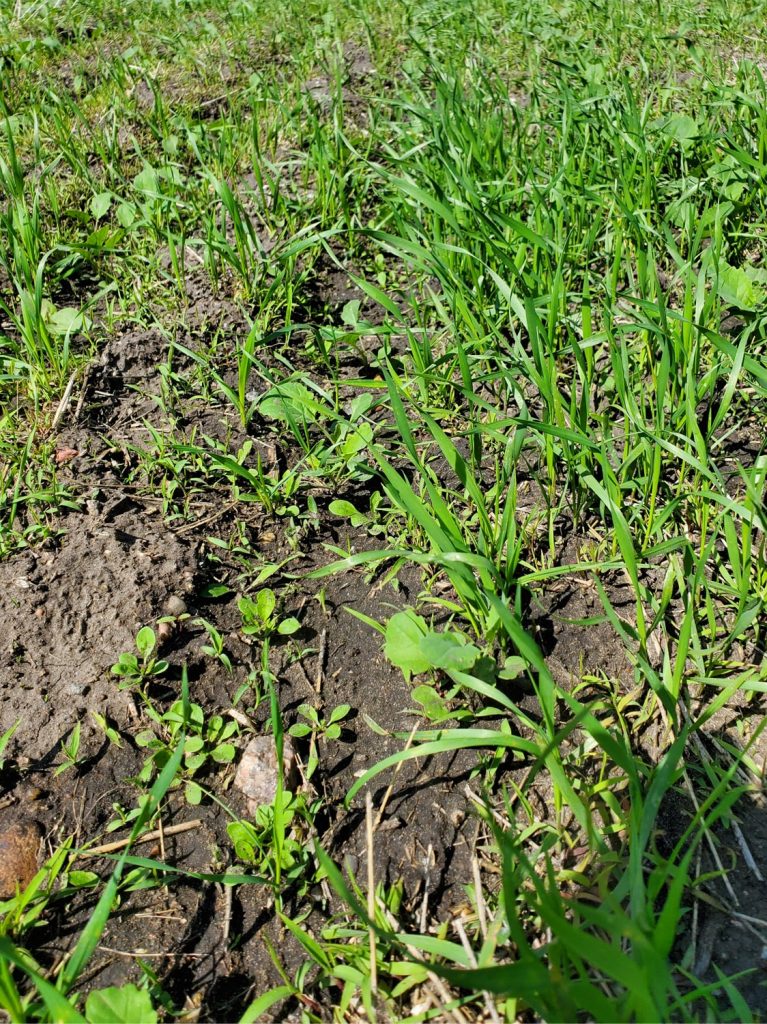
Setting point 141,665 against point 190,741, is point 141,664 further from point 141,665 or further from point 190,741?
point 190,741

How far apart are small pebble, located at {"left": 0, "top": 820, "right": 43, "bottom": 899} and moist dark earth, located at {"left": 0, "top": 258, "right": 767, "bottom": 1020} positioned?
3 cm

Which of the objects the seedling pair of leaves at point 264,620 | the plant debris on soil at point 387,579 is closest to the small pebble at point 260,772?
the plant debris on soil at point 387,579

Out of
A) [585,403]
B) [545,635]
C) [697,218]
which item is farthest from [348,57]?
[545,635]

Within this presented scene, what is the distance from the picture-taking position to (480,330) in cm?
222

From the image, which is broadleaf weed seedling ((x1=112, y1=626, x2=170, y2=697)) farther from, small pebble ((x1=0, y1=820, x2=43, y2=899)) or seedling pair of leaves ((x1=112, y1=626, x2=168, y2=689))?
small pebble ((x1=0, y1=820, x2=43, y2=899))

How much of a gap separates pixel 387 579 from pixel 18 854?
2.80 feet

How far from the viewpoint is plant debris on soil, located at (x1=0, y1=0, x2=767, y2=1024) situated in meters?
1.29

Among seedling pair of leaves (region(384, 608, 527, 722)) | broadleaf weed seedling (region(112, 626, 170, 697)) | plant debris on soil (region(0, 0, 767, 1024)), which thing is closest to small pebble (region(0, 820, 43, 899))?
plant debris on soil (region(0, 0, 767, 1024))

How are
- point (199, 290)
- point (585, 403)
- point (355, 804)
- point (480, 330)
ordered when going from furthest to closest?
point (199, 290)
point (480, 330)
point (585, 403)
point (355, 804)

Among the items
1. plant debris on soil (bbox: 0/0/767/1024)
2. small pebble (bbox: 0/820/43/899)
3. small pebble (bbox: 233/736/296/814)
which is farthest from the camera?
small pebble (bbox: 233/736/296/814)

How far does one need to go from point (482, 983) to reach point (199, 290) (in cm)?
215

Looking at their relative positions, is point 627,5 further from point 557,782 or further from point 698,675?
point 557,782

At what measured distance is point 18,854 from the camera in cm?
144

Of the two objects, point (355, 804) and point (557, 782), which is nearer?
point (557, 782)
